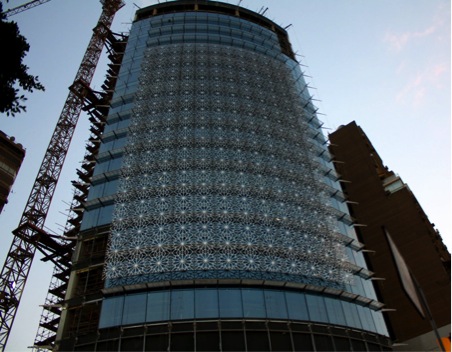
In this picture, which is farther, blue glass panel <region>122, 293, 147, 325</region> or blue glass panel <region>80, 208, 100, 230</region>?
blue glass panel <region>80, 208, 100, 230</region>

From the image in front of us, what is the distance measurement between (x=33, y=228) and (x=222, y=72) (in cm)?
2763

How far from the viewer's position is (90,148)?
51.3m

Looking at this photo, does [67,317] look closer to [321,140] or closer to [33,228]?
[33,228]

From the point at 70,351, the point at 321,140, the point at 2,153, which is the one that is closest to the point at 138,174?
the point at 70,351

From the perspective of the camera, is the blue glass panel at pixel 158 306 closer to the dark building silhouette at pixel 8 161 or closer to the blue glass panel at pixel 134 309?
the blue glass panel at pixel 134 309

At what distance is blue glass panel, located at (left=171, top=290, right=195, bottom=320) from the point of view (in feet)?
87.3

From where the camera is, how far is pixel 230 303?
2753cm

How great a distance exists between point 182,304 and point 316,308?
9.75 m

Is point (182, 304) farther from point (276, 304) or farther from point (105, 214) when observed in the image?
point (105, 214)

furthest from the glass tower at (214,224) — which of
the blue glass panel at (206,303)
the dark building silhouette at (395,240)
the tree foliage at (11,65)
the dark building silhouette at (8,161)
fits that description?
the dark building silhouette at (8,161)

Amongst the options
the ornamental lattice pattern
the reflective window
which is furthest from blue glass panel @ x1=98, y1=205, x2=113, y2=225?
the reflective window

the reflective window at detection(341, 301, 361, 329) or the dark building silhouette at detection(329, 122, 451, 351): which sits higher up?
the dark building silhouette at detection(329, 122, 451, 351)

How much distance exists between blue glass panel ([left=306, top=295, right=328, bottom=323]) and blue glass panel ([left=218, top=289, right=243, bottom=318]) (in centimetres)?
529

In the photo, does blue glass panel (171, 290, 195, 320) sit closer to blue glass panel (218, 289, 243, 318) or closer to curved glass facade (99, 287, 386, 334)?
curved glass facade (99, 287, 386, 334)
